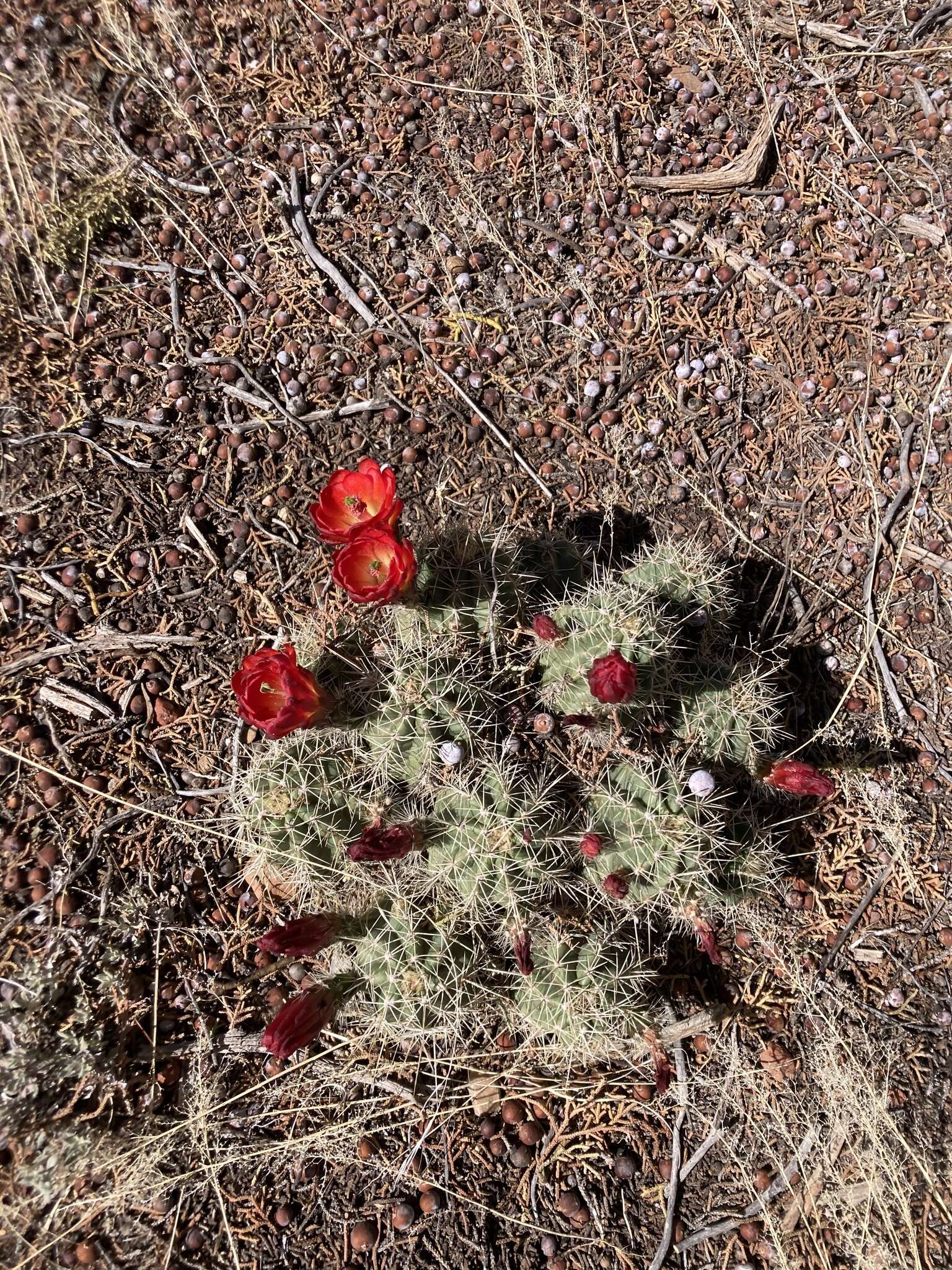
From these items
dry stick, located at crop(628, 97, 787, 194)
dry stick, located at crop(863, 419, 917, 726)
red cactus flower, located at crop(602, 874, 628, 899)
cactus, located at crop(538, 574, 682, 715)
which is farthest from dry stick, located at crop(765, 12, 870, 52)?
red cactus flower, located at crop(602, 874, 628, 899)

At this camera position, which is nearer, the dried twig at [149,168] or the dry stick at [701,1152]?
the dry stick at [701,1152]

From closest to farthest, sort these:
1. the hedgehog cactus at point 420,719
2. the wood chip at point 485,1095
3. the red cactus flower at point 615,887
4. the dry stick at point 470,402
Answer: the red cactus flower at point 615,887, the hedgehog cactus at point 420,719, the wood chip at point 485,1095, the dry stick at point 470,402

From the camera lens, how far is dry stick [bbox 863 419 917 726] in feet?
10.1

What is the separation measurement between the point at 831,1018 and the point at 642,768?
1261 millimetres

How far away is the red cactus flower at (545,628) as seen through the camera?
7.64 ft

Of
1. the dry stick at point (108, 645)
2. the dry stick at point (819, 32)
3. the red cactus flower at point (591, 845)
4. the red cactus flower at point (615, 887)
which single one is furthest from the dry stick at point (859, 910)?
the dry stick at point (819, 32)

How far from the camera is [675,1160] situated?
8.43 ft

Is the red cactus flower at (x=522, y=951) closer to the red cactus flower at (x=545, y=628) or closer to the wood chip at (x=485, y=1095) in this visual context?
the wood chip at (x=485, y=1095)

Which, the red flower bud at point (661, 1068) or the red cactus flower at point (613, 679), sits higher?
the red cactus flower at point (613, 679)

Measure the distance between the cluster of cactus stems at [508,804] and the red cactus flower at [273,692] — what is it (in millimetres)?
274

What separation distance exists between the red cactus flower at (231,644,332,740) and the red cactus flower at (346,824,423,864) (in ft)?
1.18

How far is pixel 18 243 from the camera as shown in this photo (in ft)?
11.0

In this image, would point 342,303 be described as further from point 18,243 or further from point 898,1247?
point 898,1247

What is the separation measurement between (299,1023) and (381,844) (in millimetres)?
577
